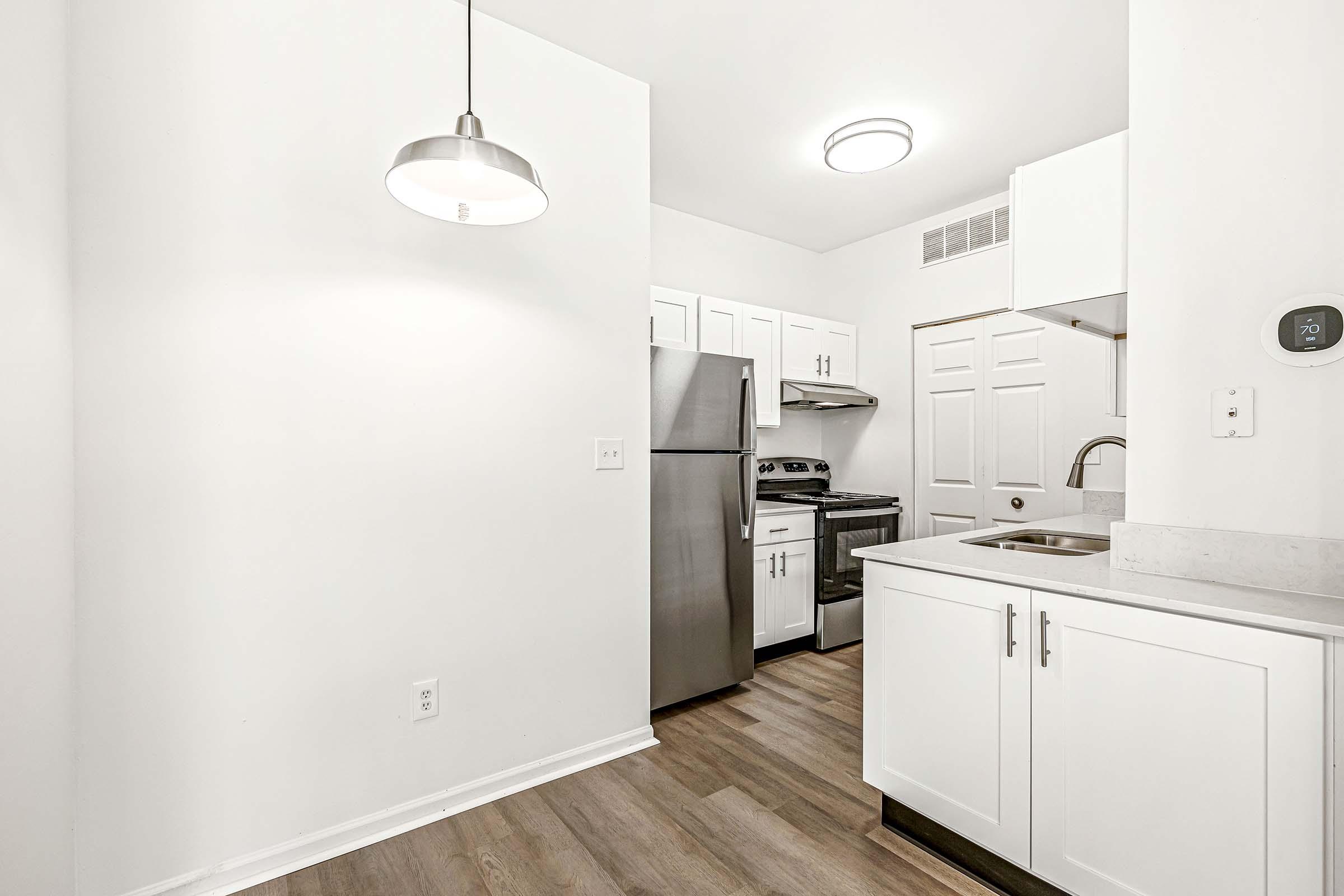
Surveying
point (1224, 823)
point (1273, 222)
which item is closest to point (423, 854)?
point (1224, 823)

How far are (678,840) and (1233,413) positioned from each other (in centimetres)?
191

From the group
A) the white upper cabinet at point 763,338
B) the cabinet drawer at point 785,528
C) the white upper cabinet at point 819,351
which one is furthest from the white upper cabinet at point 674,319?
the cabinet drawer at point 785,528

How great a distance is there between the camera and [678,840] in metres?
1.87

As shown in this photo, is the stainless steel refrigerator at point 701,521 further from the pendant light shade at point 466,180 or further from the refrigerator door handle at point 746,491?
the pendant light shade at point 466,180

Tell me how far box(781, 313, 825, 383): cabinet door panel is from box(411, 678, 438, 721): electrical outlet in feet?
9.32

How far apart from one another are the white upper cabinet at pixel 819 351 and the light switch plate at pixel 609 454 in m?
1.91

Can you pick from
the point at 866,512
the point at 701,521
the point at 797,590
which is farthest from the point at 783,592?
the point at 701,521

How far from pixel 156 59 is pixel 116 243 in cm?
50

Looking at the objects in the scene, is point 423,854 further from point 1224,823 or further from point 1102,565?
point 1102,565

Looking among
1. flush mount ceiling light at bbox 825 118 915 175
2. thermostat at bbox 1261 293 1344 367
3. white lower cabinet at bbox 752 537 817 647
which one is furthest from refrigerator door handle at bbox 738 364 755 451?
thermostat at bbox 1261 293 1344 367

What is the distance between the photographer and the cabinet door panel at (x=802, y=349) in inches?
159

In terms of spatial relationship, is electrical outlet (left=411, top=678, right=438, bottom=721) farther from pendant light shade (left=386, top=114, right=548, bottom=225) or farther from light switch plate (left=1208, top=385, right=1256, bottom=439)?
light switch plate (left=1208, top=385, right=1256, bottom=439)

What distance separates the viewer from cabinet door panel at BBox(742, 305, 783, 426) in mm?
3822

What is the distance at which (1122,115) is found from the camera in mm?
2750
